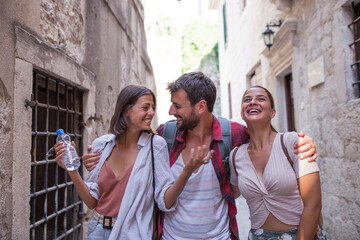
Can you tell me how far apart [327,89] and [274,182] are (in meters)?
2.85

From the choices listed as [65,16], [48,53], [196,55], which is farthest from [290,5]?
[196,55]

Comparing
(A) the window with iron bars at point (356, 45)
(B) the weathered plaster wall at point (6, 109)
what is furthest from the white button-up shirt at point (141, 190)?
(A) the window with iron bars at point (356, 45)

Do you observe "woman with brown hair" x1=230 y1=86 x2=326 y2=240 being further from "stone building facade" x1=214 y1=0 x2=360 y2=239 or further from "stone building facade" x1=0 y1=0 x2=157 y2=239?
"stone building facade" x1=214 y1=0 x2=360 y2=239

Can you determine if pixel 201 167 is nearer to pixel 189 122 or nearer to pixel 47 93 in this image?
pixel 189 122

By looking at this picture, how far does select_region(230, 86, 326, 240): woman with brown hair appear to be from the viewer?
154 centimetres

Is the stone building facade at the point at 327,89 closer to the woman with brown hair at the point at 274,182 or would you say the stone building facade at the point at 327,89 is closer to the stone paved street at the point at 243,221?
the stone paved street at the point at 243,221

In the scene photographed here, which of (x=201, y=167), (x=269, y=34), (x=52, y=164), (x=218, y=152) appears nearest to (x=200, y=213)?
(x=201, y=167)

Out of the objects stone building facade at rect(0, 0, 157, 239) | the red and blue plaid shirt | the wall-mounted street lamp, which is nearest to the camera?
the red and blue plaid shirt

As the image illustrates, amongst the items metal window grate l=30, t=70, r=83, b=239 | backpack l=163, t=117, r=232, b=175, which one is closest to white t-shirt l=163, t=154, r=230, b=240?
backpack l=163, t=117, r=232, b=175

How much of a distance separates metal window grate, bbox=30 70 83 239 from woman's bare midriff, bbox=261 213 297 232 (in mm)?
1748

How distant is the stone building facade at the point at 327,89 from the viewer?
339 centimetres

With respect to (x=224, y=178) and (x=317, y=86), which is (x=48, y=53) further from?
(x=317, y=86)

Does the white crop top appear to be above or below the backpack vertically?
below

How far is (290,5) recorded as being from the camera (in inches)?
205
